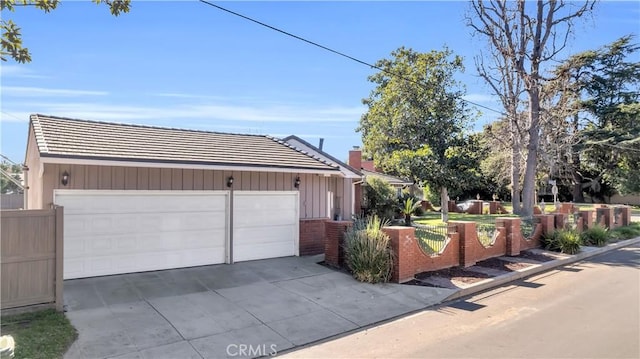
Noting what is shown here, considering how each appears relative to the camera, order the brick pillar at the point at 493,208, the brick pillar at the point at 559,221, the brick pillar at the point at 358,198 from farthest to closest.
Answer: the brick pillar at the point at 493,208 < the brick pillar at the point at 358,198 < the brick pillar at the point at 559,221

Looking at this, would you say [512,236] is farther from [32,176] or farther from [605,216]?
[32,176]

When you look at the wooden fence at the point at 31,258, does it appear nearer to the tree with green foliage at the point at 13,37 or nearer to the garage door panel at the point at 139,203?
the garage door panel at the point at 139,203

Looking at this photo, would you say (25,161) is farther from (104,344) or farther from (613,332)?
(613,332)

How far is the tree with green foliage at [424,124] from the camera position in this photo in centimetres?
2238

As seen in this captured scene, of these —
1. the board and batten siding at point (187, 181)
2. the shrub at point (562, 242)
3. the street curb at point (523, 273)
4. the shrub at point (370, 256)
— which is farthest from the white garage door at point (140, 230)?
the shrub at point (562, 242)

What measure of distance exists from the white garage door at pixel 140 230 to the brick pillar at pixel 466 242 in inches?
250

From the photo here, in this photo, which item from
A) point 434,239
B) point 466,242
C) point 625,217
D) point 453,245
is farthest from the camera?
point 625,217

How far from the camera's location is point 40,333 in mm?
5699

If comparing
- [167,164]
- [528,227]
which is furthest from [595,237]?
[167,164]

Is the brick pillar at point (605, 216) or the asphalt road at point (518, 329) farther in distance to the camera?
the brick pillar at point (605, 216)

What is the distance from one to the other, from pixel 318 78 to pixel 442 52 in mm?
13073

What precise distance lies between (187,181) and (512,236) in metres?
10.0

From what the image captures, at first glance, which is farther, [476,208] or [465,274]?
[476,208]

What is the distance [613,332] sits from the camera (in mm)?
6348
